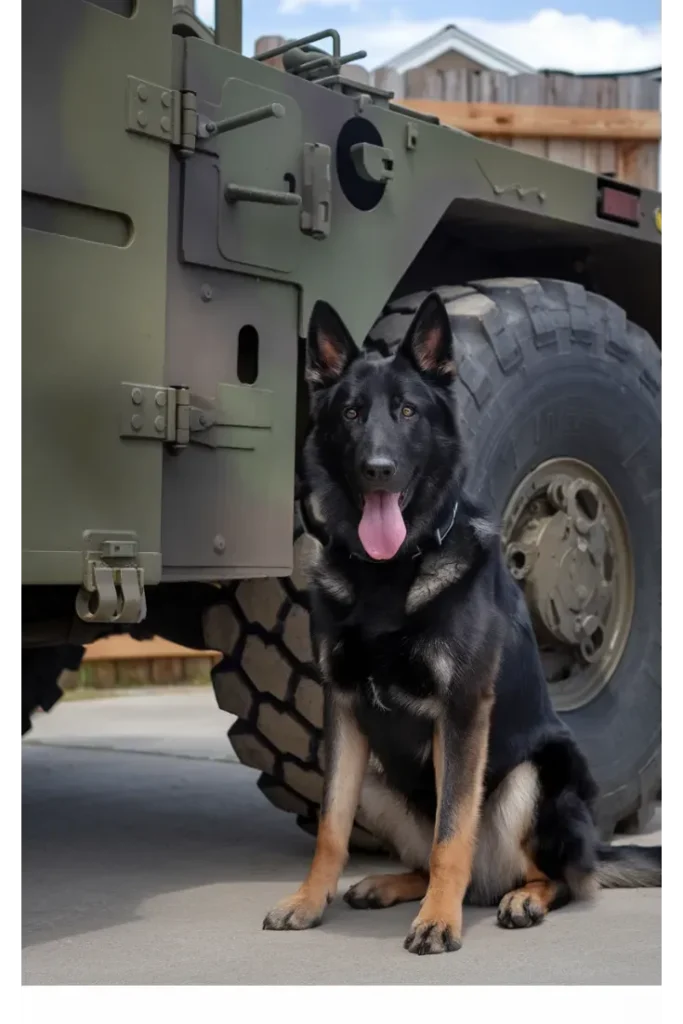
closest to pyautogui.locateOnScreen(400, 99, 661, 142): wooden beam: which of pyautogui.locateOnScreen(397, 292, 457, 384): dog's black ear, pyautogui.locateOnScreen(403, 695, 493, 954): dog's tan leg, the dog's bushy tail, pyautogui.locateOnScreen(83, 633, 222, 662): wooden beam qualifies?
pyautogui.locateOnScreen(83, 633, 222, 662): wooden beam

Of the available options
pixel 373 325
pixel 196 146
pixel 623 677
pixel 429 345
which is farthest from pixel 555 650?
pixel 196 146

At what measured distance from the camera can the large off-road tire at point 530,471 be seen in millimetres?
3426

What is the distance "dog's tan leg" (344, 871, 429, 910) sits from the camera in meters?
2.97

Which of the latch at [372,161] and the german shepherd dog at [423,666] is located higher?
the latch at [372,161]

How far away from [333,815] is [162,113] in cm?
141

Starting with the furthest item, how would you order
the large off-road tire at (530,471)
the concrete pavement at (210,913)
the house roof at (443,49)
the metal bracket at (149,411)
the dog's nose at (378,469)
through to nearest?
the house roof at (443,49) < the large off-road tire at (530,471) < the metal bracket at (149,411) < the dog's nose at (378,469) < the concrete pavement at (210,913)

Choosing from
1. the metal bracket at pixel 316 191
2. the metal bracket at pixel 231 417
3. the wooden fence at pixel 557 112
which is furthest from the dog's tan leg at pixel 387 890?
the wooden fence at pixel 557 112

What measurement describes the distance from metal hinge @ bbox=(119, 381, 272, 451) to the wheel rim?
802 mm

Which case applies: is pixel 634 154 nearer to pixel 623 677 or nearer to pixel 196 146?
pixel 623 677

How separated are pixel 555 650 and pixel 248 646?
0.85 meters

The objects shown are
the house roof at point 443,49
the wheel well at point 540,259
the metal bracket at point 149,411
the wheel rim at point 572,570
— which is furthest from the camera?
the house roof at point 443,49

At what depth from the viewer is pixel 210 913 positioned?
2.96 metres

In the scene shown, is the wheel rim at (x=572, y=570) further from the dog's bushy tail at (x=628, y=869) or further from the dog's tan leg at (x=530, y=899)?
the dog's tan leg at (x=530, y=899)

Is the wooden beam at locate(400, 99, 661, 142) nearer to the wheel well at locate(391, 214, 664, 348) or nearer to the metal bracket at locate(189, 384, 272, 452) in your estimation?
the wheel well at locate(391, 214, 664, 348)
